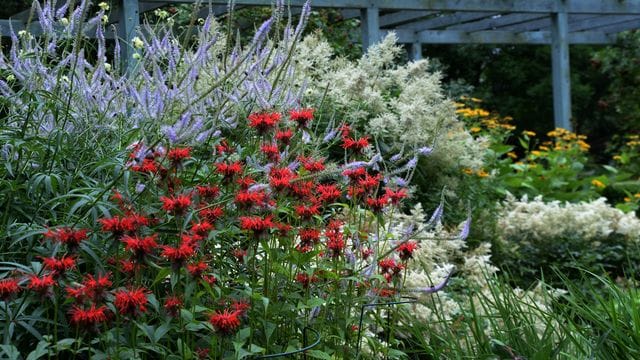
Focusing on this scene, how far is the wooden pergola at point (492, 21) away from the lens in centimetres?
859

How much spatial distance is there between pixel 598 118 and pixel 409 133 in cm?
1244

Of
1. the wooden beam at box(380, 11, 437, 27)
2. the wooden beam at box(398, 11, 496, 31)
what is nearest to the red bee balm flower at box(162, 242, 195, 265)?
the wooden beam at box(380, 11, 437, 27)

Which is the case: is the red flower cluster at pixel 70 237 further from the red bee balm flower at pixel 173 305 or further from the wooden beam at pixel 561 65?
the wooden beam at pixel 561 65

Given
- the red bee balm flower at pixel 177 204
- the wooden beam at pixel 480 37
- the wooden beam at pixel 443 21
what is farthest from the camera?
the wooden beam at pixel 480 37

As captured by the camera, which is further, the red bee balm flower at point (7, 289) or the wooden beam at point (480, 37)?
the wooden beam at point (480, 37)

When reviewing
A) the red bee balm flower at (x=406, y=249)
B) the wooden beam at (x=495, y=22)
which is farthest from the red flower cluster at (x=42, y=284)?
the wooden beam at (x=495, y=22)

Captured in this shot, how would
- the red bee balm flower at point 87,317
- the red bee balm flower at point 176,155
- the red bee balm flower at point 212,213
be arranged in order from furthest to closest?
1. the red bee balm flower at point 212,213
2. the red bee balm flower at point 176,155
3. the red bee balm flower at point 87,317

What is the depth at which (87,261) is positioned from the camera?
219cm

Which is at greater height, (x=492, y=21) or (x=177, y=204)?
(x=492, y=21)

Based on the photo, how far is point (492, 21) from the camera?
12750 millimetres

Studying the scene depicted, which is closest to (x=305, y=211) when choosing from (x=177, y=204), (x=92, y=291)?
(x=177, y=204)

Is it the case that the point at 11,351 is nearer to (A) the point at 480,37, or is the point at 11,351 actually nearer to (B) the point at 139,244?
(B) the point at 139,244

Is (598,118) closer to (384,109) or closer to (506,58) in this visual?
(506,58)

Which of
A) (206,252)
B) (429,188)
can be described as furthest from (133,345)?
(429,188)
